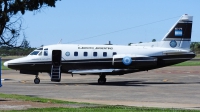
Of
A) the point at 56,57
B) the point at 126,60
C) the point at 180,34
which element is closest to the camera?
the point at 56,57

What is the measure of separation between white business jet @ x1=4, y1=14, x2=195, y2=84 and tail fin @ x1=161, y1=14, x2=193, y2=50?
0.68m

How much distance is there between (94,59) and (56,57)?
2.60m

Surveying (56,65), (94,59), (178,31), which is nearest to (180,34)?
(178,31)

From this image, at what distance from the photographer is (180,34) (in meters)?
37.5

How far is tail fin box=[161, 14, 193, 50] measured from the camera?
1464 inches

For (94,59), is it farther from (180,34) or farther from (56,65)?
(180,34)

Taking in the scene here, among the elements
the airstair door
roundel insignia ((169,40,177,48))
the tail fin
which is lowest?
the airstair door

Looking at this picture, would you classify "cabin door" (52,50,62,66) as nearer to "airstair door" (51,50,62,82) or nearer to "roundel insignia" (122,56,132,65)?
"airstair door" (51,50,62,82)

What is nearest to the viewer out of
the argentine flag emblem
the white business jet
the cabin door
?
the cabin door

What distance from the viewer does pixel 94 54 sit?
35438 mm

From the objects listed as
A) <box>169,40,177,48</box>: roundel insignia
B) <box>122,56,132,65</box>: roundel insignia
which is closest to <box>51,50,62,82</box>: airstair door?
<box>122,56,132,65</box>: roundel insignia

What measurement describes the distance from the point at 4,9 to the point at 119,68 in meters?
20.0

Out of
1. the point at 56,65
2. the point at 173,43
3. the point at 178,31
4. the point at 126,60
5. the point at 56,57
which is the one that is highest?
the point at 178,31

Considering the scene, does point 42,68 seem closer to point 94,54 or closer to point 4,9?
point 94,54
